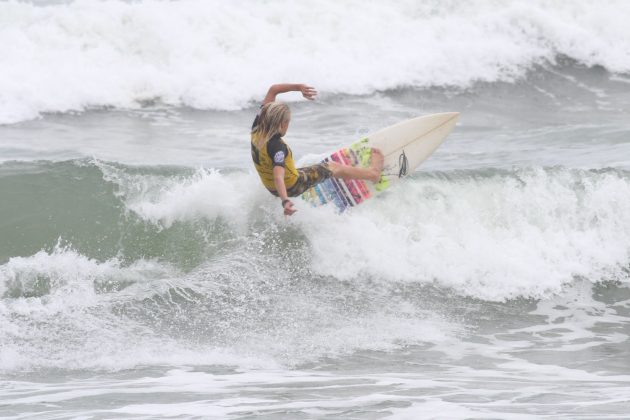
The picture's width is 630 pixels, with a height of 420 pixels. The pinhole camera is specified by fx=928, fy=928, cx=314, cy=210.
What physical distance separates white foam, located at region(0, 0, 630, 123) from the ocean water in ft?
0.19

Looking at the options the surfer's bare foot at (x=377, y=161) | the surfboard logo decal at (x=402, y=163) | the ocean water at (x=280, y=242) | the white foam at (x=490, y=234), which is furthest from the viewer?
the surfboard logo decal at (x=402, y=163)

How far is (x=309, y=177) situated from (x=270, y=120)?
0.79 m

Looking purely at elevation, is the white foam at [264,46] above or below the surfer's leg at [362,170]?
above

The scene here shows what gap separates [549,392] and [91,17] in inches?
465

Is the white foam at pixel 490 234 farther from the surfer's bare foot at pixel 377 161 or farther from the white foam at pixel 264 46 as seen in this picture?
the white foam at pixel 264 46

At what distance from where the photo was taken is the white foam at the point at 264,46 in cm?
1434

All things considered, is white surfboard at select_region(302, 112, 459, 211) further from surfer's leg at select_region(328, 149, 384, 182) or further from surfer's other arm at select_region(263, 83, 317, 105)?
surfer's other arm at select_region(263, 83, 317, 105)

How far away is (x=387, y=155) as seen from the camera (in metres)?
8.89

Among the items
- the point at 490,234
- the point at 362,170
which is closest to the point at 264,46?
the point at 490,234

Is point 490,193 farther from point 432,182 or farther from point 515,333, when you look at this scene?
point 515,333

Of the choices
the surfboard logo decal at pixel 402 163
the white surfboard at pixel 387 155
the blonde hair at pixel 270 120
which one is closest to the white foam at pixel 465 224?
the white surfboard at pixel 387 155

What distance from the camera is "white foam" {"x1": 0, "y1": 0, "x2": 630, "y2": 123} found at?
47.0ft

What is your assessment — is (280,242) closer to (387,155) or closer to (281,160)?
(281,160)

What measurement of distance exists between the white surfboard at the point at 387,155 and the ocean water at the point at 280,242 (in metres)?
0.19
